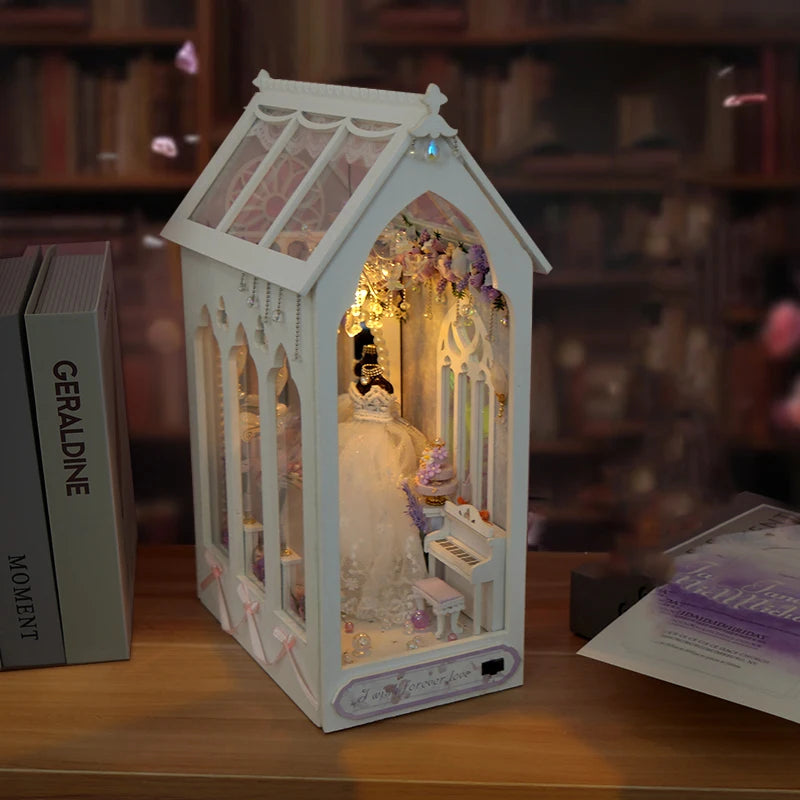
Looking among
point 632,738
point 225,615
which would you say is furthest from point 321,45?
point 632,738

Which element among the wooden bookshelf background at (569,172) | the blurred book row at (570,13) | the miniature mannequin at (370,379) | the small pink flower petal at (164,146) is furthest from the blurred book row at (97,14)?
the miniature mannequin at (370,379)

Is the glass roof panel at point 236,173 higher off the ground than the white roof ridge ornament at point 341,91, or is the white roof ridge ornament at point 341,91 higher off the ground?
the white roof ridge ornament at point 341,91

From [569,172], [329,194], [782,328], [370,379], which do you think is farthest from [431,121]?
[782,328]

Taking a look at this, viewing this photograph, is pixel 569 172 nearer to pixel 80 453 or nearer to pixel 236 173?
pixel 236 173

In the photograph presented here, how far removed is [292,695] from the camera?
137 centimetres

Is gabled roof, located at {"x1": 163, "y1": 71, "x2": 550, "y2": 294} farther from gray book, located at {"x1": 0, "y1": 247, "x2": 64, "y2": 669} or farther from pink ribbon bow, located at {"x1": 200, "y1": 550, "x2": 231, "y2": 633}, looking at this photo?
pink ribbon bow, located at {"x1": 200, "y1": 550, "x2": 231, "y2": 633}

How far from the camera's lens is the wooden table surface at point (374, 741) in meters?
1.21

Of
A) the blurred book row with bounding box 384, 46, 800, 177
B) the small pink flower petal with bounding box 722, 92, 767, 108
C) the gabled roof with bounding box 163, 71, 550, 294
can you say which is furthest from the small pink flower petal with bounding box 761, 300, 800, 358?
the gabled roof with bounding box 163, 71, 550, 294

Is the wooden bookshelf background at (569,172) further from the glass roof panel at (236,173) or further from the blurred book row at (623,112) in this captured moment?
the glass roof panel at (236,173)

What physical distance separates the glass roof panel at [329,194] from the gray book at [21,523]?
34 cm

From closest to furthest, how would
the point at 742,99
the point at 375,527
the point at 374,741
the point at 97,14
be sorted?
the point at 374,741
the point at 375,527
the point at 97,14
the point at 742,99

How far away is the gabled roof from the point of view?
1173 millimetres

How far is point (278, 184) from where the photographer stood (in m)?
1.35

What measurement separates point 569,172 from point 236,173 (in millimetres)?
627
